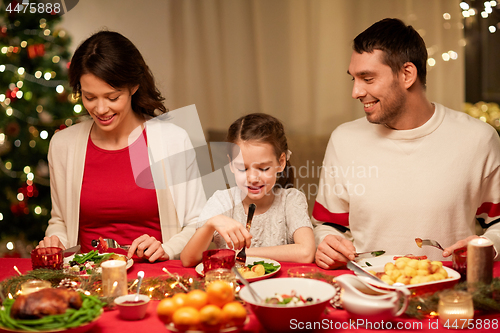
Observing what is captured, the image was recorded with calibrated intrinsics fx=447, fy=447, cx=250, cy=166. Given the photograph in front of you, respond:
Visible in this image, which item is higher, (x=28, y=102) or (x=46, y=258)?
(x=28, y=102)

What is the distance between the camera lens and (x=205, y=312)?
3.18ft

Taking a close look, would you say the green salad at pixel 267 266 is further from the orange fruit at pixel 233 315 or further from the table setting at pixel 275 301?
the orange fruit at pixel 233 315

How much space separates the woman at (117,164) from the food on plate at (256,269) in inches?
22.7

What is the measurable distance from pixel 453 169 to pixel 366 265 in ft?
2.56

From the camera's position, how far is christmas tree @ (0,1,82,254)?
10.4 feet

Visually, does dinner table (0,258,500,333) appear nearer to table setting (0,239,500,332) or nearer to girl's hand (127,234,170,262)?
table setting (0,239,500,332)

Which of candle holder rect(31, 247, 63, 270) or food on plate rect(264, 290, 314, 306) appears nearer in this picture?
food on plate rect(264, 290, 314, 306)

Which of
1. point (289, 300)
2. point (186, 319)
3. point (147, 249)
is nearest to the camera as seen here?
point (186, 319)

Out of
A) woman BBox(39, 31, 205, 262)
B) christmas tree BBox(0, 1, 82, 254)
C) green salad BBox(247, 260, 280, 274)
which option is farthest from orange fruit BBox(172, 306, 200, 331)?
christmas tree BBox(0, 1, 82, 254)

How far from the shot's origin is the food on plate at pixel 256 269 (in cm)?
141

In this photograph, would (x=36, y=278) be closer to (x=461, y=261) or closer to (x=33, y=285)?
(x=33, y=285)

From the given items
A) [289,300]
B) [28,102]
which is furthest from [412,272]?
[28,102]

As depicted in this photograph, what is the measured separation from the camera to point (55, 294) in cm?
108

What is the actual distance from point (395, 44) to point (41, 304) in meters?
1.72
